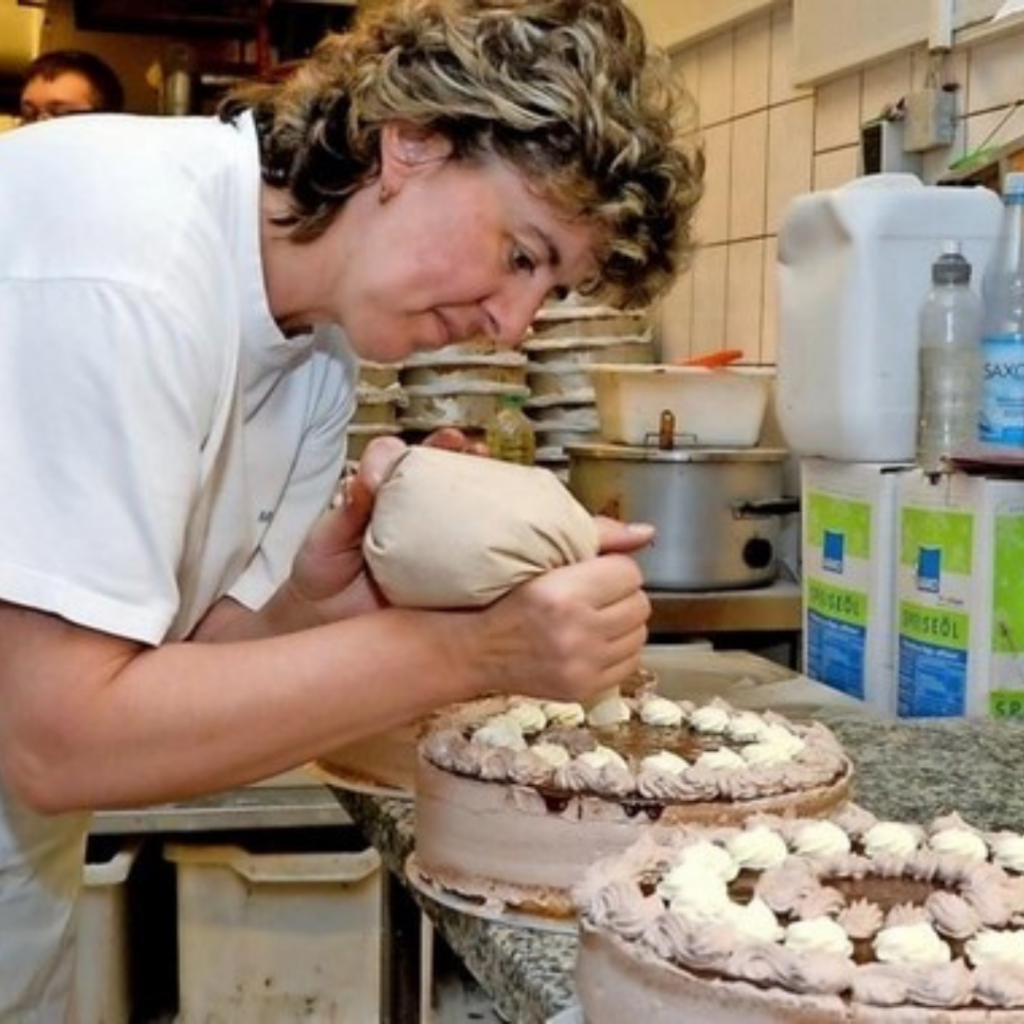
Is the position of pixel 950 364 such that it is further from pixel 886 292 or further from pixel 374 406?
pixel 374 406

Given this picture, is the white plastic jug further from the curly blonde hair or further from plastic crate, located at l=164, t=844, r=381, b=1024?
plastic crate, located at l=164, t=844, r=381, b=1024

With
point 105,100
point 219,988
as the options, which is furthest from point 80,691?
point 105,100

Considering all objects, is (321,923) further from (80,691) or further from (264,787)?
(80,691)

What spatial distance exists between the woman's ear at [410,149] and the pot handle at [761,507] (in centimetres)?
146

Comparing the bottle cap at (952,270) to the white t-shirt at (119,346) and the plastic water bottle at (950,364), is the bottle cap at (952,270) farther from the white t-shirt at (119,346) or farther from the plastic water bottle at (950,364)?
the white t-shirt at (119,346)

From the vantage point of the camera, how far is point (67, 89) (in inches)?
158

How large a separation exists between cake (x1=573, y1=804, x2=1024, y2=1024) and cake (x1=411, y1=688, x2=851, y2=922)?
95 millimetres

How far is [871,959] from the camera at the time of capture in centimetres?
79

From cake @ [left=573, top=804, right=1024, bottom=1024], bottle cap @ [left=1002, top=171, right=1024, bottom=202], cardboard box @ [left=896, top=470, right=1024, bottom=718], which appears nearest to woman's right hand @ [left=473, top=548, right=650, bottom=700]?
cake @ [left=573, top=804, right=1024, bottom=1024]

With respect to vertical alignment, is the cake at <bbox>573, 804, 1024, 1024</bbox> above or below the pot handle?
below

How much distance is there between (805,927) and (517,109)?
24.2 inches

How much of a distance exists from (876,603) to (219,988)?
3.89 ft

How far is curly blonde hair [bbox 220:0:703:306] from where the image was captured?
1157 millimetres

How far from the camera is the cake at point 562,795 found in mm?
1087
